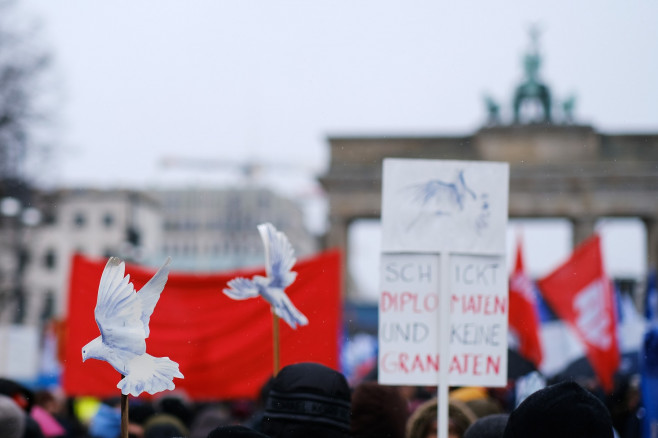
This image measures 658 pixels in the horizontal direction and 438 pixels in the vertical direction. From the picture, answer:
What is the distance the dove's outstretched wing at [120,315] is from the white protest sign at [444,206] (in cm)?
169

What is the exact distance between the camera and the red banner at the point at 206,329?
762cm

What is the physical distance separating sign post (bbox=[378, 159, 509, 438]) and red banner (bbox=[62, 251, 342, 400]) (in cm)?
259

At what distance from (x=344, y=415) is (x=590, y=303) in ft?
23.1

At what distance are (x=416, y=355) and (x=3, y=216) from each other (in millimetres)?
23424

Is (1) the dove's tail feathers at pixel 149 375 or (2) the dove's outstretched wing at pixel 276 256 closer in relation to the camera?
(1) the dove's tail feathers at pixel 149 375

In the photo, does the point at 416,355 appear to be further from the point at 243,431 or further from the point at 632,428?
the point at 632,428

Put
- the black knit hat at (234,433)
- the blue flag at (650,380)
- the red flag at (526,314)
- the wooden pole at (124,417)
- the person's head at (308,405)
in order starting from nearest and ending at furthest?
the black knit hat at (234,433) < the wooden pole at (124,417) < the person's head at (308,405) < the blue flag at (650,380) < the red flag at (526,314)

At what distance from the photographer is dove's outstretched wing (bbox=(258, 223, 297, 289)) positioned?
4809 millimetres

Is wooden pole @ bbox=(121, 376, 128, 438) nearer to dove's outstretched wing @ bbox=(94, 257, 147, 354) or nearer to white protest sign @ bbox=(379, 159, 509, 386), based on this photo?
dove's outstretched wing @ bbox=(94, 257, 147, 354)

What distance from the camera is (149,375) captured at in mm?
3377

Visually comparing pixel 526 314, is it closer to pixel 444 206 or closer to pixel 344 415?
pixel 444 206

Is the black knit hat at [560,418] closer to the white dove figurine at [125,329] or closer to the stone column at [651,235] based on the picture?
the white dove figurine at [125,329]

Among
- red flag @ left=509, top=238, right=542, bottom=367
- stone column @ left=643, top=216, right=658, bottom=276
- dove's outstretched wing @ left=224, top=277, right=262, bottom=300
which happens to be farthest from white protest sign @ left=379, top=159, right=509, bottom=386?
stone column @ left=643, top=216, right=658, bottom=276

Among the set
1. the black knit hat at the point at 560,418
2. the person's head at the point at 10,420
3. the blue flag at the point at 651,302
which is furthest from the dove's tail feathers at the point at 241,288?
the blue flag at the point at 651,302
